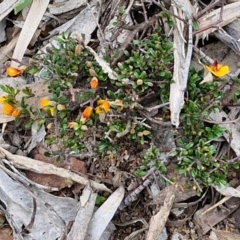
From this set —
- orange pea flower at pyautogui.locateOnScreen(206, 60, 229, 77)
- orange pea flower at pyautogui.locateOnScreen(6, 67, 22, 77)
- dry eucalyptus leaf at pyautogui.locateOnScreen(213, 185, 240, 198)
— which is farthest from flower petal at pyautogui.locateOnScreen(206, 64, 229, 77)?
orange pea flower at pyautogui.locateOnScreen(6, 67, 22, 77)

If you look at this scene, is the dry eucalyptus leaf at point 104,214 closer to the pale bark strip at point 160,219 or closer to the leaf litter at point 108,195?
the leaf litter at point 108,195

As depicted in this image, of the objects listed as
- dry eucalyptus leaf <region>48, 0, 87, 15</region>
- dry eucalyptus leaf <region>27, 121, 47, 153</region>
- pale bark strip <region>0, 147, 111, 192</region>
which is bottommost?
pale bark strip <region>0, 147, 111, 192</region>

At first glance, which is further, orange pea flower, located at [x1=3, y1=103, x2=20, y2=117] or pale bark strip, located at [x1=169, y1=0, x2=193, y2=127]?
orange pea flower, located at [x1=3, y1=103, x2=20, y2=117]

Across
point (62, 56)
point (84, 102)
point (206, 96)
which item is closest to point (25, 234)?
point (84, 102)

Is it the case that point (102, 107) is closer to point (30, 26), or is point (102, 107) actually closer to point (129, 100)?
point (129, 100)

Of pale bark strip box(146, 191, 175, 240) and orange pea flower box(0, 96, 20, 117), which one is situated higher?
orange pea flower box(0, 96, 20, 117)

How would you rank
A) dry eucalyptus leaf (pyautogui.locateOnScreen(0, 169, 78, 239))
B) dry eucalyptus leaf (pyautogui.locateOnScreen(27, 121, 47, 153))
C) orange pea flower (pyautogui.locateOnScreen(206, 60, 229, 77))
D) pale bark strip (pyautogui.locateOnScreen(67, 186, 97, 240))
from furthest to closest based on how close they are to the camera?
1. dry eucalyptus leaf (pyautogui.locateOnScreen(27, 121, 47, 153))
2. dry eucalyptus leaf (pyautogui.locateOnScreen(0, 169, 78, 239))
3. pale bark strip (pyautogui.locateOnScreen(67, 186, 97, 240))
4. orange pea flower (pyautogui.locateOnScreen(206, 60, 229, 77))

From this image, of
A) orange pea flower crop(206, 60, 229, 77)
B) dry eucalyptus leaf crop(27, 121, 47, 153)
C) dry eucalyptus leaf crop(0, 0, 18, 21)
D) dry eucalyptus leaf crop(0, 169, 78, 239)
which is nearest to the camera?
orange pea flower crop(206, 60, 229, 77)

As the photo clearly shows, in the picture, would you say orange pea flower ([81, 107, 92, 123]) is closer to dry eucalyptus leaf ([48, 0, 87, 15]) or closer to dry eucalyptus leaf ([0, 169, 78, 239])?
dry eucalyptus leaf ([0, 169, 78, 239])
